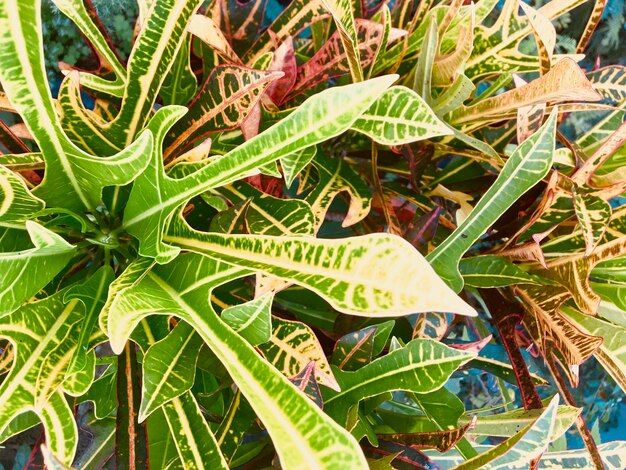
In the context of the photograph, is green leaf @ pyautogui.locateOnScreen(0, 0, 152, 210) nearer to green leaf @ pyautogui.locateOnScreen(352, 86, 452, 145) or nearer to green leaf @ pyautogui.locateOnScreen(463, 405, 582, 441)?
green leaf @ pyautogui.locateOnScreen(352, 86, 452, 145)

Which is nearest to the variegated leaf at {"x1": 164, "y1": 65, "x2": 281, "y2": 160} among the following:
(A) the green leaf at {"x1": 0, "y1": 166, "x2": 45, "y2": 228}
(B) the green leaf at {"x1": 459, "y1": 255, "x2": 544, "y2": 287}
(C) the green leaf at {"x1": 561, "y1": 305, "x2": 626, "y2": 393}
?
(A) the green leaf at {"x1": 0, "y1": 166, "x2": 45, "y2": 228}

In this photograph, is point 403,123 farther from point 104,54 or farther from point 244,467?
point 244,467

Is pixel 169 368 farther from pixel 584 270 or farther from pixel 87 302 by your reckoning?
pixel 584 270

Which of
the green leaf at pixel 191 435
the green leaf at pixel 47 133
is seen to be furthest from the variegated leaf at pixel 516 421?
the green leaf at pixel 47 133

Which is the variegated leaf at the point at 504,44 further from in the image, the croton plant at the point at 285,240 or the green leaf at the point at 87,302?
the green leaf at the point at 87,302

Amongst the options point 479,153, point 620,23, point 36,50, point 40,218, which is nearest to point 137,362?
point 40,218

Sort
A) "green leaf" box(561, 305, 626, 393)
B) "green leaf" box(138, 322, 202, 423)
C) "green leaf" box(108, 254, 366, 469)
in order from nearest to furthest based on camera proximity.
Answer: "green leaf" box(108, 254, 366, 469) < "green leaf" box(138, 322, 202, 423) < "green leaf" box(561, 305, 626, 393)

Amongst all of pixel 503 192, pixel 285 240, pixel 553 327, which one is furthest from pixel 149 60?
pixel 553 327
